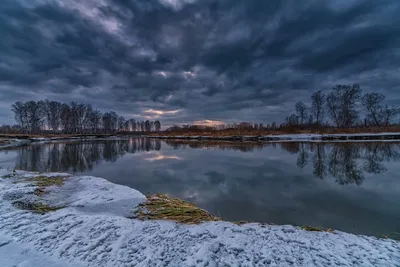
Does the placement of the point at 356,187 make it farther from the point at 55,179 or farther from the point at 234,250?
the point at 55,179

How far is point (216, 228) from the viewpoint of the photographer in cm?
238

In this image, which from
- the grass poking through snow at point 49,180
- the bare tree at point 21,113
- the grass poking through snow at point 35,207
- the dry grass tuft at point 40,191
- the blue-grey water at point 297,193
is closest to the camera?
the grass poking through snow at point 35,207

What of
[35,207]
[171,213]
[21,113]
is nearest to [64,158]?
[35,207]

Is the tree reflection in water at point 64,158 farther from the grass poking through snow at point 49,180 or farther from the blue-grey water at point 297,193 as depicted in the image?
the blue-grey water at point 297,193

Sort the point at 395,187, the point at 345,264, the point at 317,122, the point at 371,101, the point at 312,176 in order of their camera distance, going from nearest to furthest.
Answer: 1. the point at 345,264
2. the point at 395,187
3. the point at 312,176
4. the point at 371,101
5. the point at 317,122

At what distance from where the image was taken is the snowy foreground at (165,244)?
1809 millimetres

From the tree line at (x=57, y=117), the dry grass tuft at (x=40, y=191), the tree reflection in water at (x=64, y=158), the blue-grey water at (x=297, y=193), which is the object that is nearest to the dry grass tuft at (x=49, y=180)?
the dry grass tuft at (x=40, y=191)

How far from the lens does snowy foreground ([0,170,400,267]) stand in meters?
1.81

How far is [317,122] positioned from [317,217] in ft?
168

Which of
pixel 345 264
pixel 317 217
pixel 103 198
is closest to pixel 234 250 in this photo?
pixel 345 264

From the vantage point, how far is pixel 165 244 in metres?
2.10

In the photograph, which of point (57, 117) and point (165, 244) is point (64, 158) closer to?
point (165, 244)

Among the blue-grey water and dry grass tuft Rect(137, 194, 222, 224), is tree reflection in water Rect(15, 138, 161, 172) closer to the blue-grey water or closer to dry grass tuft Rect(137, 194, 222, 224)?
the blue-grey water

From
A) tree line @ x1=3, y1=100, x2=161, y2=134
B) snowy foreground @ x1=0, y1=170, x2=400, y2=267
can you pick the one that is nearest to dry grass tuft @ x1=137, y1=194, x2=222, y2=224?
snowy foreground @ x1=0, y1=170, x2=400, y2=267
